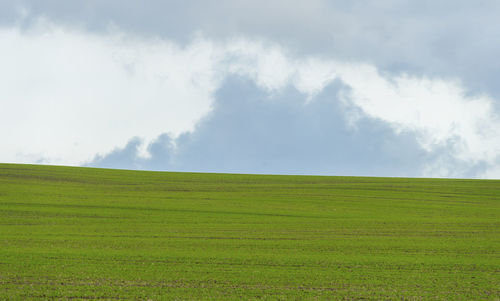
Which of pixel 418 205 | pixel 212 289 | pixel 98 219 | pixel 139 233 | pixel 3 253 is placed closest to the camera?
pixel 212 289

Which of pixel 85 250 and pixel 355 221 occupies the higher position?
pixel 355 221

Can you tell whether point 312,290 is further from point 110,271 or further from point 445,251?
point 445,251

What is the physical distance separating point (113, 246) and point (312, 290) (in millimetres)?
11366

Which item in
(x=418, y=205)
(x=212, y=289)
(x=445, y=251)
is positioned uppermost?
(x=418, y=205)

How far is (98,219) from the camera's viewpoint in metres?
31.2

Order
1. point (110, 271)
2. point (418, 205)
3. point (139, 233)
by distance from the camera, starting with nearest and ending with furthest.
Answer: point (110, 271), point (139, 233), point (418, 205)

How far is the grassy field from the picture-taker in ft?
53.9

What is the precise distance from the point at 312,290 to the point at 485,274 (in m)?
8.10

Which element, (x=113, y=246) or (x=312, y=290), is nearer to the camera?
(x=312, y=290)

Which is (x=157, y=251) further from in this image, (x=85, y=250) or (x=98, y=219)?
(x=98, y=219)

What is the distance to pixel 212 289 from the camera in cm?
1597

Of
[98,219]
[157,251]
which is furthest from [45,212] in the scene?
[157,251]

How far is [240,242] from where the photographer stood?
2430cm

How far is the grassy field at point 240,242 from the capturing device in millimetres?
16438
